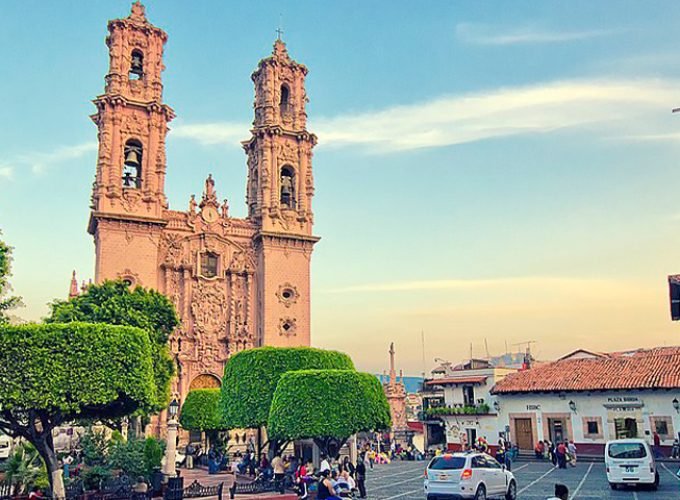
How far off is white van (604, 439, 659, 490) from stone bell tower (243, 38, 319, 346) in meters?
26.7

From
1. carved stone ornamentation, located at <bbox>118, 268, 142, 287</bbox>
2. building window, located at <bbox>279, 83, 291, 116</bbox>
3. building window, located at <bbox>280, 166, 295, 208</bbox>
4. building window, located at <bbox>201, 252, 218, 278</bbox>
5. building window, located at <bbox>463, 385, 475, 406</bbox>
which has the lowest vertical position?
building window, located at <bbox>463, 385, 475, 406</bbox>

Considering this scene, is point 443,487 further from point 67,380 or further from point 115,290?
point 115,290

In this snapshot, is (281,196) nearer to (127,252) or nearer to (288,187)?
(288,187)

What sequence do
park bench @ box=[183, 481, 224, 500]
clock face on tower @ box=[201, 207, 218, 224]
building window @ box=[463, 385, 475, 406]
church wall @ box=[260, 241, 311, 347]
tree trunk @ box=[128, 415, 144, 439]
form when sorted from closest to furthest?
park bench @ box=[183, 481, 224, 500] → tree trunk @ box=[128, 415, 144, 439] → building window @ box=[463, 385, 475, 406] → church wall @ box=[260, 241, 311, 347] → clock face on tower @ box=[201, 207, 218, 224]

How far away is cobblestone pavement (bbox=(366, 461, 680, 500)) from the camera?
1969 centimetres

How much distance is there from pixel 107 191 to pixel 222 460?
18817 millimetres

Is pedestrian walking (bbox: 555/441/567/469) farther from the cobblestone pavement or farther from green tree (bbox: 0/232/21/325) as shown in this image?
green tree (bbox: 0/232/21/325)

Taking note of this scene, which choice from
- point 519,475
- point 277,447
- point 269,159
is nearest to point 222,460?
point 277,447

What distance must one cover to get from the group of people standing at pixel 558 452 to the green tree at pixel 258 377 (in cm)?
1021

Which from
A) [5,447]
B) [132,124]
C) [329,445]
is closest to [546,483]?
[329,445]

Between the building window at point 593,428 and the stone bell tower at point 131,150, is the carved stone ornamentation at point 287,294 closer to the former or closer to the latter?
the stone bell tower at point 131,150

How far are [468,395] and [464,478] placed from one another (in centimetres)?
2716

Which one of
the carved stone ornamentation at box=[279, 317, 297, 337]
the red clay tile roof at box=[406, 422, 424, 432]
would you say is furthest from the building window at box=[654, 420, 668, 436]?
the red clay tile roof at box=[406, 422, 424, 432]

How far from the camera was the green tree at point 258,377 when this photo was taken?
28.4 metres
